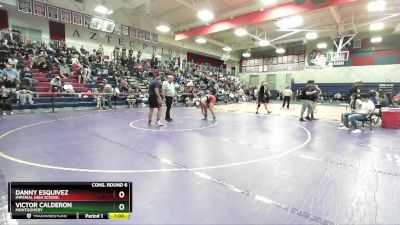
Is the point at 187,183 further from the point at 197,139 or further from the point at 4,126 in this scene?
the point at 4,126

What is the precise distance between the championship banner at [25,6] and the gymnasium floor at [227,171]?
1196 centimetres

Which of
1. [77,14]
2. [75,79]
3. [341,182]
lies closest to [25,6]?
[77,14]

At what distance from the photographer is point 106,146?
4.87m

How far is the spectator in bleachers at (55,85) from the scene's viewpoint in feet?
40.6

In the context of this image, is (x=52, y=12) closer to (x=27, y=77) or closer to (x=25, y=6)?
(x=25, y=6)

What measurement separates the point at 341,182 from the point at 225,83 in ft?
76.4

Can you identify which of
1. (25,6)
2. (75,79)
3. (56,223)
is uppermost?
(25,6)

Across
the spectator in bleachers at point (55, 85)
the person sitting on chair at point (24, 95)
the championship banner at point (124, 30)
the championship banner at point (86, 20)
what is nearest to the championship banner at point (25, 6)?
the championship banner at point (86, 20)

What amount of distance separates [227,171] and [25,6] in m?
17.1

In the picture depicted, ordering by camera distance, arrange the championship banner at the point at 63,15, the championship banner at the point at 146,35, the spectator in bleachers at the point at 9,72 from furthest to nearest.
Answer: the championship banner at the point at 146,35
the championship banner at the point at 63,15
the spectator in bleachers at the point at 9,72

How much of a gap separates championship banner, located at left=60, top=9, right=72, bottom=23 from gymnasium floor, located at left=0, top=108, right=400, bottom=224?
42.5 feet
